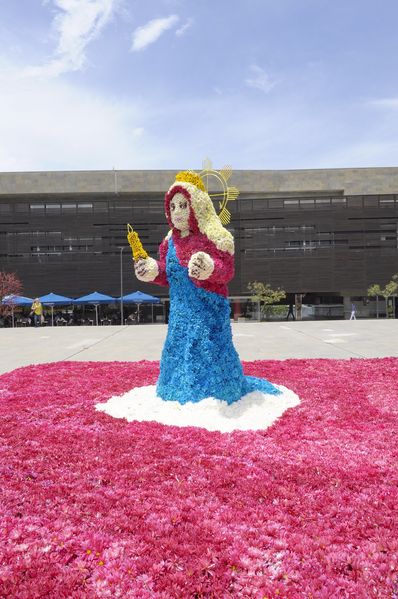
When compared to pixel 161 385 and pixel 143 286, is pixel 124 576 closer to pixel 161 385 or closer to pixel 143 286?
pixel 161 385

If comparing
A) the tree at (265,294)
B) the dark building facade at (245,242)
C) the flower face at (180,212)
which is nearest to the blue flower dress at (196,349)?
the flower face at (180,212)

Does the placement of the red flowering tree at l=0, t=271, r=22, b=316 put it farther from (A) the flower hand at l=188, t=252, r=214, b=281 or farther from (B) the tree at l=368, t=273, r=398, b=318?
(B) the tree at l=368, t=273, r=398, b=318

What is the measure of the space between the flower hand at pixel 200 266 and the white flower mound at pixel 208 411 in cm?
163

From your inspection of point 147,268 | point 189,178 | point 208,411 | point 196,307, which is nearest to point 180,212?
point 189,178

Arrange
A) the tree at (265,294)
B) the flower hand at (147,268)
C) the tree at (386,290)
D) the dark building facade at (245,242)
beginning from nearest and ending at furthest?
1. the flower hand at (147,268)
2. the tree at (265,294)
3. the tree at (386,290)
4. the dark building facade at (245,242)

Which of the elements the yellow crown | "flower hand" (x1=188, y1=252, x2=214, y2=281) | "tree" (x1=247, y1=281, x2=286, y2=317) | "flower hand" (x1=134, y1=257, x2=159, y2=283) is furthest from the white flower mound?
"tree" (x1=247, y1=281, x2=286, y2=317)

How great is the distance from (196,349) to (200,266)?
46.2 inches

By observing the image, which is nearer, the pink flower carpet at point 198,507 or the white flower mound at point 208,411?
the pink flower carpet at point 198,507

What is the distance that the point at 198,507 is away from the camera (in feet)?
11.0

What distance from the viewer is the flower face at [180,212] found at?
605 centimetres

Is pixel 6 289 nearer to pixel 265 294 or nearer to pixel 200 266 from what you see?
pixel 265 294

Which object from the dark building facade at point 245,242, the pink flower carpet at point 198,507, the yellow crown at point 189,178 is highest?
the dark building facade at point 245,242

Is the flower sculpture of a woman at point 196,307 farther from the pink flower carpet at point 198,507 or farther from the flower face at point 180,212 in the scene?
the pink flower carpet at point 198,507

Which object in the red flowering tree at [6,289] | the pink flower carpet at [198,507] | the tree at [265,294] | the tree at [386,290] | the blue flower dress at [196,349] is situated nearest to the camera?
the pink flower carpet at [198,507]
